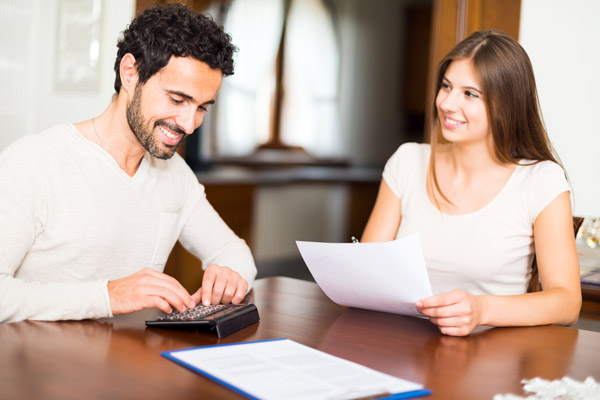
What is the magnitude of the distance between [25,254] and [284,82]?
5325mm

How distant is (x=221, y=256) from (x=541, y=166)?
949 mm

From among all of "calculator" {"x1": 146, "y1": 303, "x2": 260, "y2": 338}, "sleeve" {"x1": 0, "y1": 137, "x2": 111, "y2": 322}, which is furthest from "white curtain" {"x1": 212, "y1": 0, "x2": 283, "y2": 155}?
"calculator" {"x1": 146, "y1": 303, "x2": 260, "y2": 338}

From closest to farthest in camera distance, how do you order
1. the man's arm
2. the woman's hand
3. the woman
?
the woman's hand → the man's arm → the woman

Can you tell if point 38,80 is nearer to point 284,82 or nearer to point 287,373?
point 287,373

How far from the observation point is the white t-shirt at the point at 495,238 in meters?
1.84

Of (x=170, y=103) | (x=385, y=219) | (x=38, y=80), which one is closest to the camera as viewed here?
(x=170, y=103)

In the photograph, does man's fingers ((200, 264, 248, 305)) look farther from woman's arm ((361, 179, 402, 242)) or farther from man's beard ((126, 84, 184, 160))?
woman's arm ((361, 179, 402, 242))

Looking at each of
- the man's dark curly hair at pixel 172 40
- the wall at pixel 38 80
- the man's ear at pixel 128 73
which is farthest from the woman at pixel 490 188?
the wall at pixel 38 80

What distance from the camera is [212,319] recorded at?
1202mm

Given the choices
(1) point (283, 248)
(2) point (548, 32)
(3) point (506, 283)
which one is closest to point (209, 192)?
(1) point (283, 248)

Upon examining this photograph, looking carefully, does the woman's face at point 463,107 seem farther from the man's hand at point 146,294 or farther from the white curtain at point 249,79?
the white curtain at point 249,79

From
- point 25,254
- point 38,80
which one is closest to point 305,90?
point 38,80

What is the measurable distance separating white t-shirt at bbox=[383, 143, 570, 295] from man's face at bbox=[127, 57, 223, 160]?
0.79 m

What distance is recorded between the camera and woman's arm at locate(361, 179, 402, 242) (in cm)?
203
